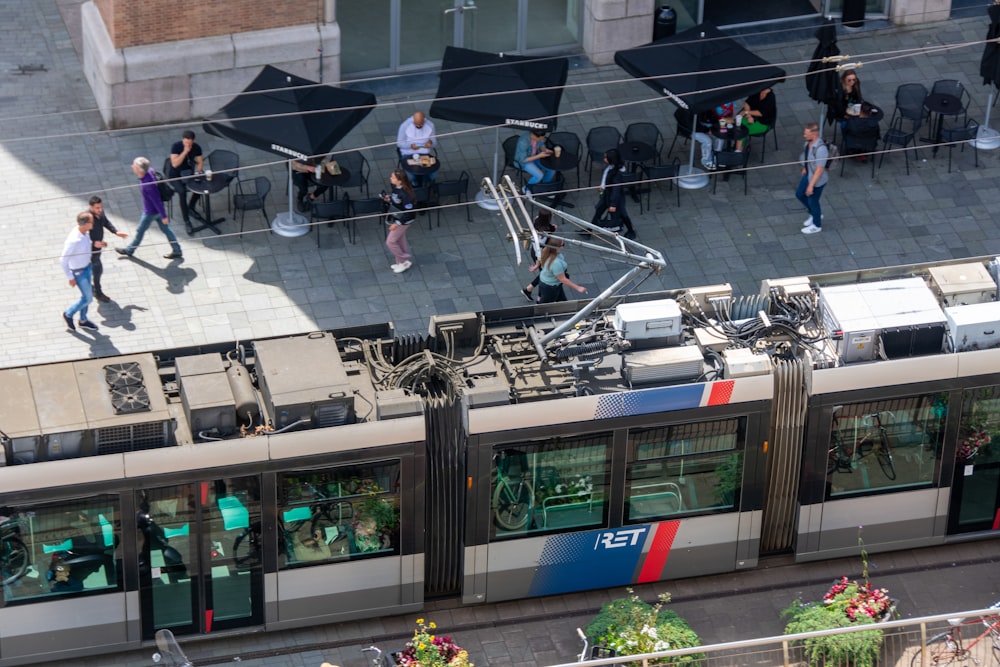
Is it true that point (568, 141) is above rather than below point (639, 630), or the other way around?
above

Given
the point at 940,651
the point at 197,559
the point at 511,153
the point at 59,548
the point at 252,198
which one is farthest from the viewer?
the point at 511,153

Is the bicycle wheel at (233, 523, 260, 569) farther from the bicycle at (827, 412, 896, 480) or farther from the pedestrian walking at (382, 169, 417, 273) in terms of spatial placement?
the pedestrian walking at (382, 169, 417, 273)

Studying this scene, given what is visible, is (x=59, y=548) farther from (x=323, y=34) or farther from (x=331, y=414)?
(x=323, y=34)

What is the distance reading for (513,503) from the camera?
891 inches

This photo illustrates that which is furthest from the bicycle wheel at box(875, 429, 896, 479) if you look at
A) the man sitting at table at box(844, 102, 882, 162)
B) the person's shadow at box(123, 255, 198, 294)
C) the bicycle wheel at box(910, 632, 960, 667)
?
the person's shadow at box(123, 255, 198, 294)

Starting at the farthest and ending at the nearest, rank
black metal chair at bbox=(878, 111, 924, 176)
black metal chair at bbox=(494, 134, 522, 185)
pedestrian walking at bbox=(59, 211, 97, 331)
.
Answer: black metal chair at bbox=(878, 111, 924, 176)
black metal chair at bbox=(494, 134, 522, 185)
pedestrian walking at bbox=(59, 211, 97, 331)

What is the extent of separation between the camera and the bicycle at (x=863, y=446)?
2325 centimetres

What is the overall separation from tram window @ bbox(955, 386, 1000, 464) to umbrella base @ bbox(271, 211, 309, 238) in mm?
10958

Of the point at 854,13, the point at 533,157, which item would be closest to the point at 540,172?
the point at 533,157

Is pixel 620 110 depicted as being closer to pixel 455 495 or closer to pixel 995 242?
pixel 995 242

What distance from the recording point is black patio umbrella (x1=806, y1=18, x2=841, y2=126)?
104 ft

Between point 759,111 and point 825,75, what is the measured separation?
118cm

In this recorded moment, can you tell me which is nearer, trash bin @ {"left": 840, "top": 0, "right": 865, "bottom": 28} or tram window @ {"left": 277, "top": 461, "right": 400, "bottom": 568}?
tram window @ {"left": 277, "top": 461, "right": 400, "bottom": 568}

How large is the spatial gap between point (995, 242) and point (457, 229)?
820 cm
